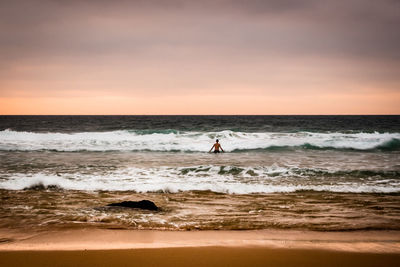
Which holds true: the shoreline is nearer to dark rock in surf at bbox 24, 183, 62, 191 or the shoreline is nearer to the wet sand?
the wet sand

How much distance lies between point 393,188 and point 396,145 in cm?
1725

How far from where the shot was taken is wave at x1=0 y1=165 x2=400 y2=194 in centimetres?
849

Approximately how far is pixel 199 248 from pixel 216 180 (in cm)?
607

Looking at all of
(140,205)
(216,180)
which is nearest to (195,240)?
(140,205)

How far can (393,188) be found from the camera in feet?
28.4

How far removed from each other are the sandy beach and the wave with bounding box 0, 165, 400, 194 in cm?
358

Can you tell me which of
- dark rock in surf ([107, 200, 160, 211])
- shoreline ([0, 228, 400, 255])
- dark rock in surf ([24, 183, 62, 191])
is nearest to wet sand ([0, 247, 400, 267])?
shoreline ([0, 228, 400, 255])

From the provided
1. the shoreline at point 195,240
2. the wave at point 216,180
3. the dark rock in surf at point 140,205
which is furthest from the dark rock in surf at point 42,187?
the shoreline at point 195,240

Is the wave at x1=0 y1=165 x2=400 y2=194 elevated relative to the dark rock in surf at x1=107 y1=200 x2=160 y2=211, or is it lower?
lower

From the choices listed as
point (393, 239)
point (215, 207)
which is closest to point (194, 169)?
point (215, 207)

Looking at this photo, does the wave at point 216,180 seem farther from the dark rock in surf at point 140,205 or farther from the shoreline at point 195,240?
the shoreline at point 195,240

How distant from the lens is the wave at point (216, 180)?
849 centimetres

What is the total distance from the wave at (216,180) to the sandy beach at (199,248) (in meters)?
3.58

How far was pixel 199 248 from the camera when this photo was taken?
407 cm
